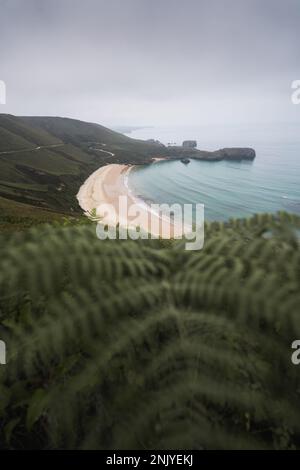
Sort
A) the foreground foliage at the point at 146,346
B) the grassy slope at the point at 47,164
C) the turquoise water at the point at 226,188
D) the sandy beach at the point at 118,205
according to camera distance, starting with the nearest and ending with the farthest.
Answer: the foreground foliage at the point at 146,346, the sandy beach at the point at 118,205, the turquoise water at the point at 226,188, the grassy slope at the point at 47,164

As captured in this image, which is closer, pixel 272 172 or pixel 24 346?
pixel 24 346

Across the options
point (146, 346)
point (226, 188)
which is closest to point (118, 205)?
point (226, 188)

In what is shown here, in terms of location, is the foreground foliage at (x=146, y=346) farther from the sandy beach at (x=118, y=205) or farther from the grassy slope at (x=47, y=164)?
the grassy slope at (x=47, y=164)

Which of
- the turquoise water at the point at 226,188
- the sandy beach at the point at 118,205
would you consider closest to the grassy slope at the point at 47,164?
the sandy beach at the point at 118,205

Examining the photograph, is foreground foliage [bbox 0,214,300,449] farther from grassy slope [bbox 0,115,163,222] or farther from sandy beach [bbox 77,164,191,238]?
grassy slope [bbox 0,115,163,222]

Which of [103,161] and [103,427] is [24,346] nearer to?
[103,427]

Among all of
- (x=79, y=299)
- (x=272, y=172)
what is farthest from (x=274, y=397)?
(x=272, y=172)
